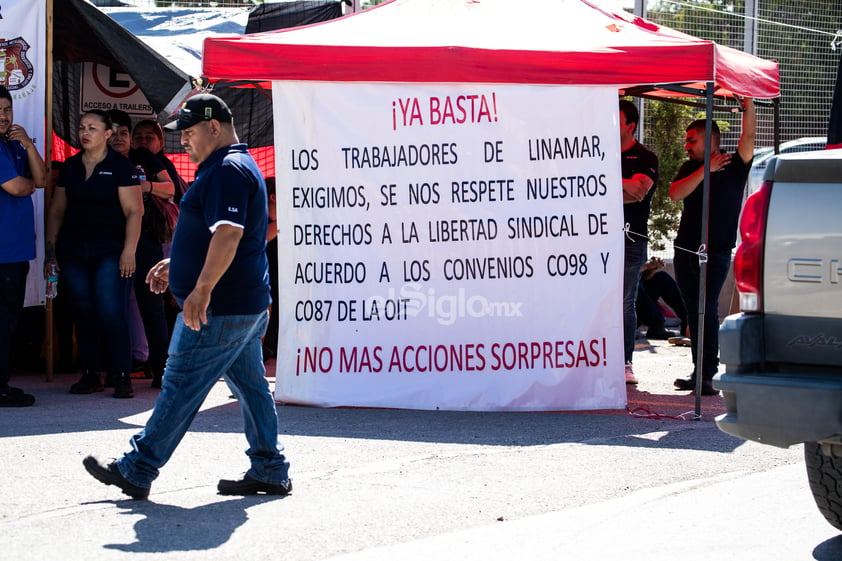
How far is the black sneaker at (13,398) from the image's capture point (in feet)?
25.3

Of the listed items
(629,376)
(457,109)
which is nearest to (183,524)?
(457,109)

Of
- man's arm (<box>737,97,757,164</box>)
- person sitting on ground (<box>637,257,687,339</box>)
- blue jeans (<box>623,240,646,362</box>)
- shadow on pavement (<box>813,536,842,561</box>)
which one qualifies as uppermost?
man's arm (<box>737,97,757,164</box>)

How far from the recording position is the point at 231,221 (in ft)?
16.6

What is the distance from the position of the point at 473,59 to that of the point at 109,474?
3763mm

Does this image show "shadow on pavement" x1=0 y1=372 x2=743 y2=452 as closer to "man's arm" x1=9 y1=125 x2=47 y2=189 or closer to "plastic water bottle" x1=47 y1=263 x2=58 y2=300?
"plastic water bottle" x1=47 y1=263 x2=58 y2=300

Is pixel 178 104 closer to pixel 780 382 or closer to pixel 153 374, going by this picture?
pixel 153 374

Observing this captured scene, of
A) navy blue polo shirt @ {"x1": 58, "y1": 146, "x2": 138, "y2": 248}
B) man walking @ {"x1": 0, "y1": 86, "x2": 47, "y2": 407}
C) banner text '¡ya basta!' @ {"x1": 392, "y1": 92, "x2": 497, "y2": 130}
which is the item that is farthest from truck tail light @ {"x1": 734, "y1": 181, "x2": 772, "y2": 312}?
man walking @ {"x1": 0, "y1": 86, "x2": 47, "y2": 407}

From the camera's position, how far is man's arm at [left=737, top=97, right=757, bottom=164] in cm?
834

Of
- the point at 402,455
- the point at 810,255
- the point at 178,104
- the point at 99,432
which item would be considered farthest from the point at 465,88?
the point at 810,255

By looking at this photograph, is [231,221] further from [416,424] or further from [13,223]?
[13,223]

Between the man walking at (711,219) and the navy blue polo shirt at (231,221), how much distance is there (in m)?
4.12

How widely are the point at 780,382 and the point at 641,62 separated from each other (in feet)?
12.1

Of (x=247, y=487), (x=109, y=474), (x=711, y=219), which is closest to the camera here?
(x=109, y=474)

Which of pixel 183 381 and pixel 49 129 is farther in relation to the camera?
pixel 49 129
